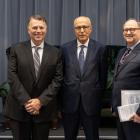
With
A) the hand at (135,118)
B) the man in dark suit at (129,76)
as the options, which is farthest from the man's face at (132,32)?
the hand at (135,118)

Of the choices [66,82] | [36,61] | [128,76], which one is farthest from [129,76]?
[36,61]

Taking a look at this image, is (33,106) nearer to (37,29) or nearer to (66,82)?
(66,82)

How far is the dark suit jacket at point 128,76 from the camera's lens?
395 cm

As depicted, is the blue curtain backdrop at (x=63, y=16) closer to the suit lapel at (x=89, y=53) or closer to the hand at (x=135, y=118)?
the suit lapel at (x=89, y=53)

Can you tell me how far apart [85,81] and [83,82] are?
22 millimetres

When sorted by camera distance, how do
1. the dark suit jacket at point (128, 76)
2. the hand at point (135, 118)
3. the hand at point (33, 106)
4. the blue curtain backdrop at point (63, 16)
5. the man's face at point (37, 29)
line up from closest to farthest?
the hand at point (135, 118), the dark suit jacket at point (128, 76), the hand at point (33, 106), the man's face at point (37, 29), the blue curtain backdrop at point (63, 16)

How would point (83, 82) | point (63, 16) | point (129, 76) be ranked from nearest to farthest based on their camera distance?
Result: point (129, 76) < point (83, 82) < point (63, 16)

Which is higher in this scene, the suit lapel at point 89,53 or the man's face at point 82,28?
the man's face at point 82,28

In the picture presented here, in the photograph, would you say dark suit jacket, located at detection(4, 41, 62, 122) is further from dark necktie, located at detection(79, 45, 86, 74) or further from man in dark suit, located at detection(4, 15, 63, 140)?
dark necktie, located at detection(79, 45, 86, 74)

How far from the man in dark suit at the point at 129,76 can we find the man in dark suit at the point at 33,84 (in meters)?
0.58

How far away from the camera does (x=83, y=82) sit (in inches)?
170

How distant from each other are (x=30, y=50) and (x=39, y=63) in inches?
6.1

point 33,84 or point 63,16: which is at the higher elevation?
point 63,16

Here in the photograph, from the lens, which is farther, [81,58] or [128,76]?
[81,58]
